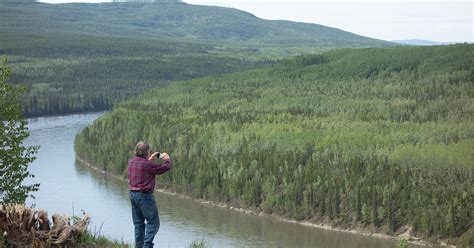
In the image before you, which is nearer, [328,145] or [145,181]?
[145,181]

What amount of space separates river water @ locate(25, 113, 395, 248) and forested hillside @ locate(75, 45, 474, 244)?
2.17 meters

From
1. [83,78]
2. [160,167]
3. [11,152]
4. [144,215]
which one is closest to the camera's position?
[160,167]

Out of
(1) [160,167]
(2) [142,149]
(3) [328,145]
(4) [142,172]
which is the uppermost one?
(2) [142,149]

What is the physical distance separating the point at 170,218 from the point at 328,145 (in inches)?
734

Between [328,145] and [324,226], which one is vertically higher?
[328,145]

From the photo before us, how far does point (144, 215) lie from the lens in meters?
19.2

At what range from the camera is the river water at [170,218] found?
175ft

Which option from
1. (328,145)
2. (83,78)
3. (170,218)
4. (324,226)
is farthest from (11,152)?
(83,78)

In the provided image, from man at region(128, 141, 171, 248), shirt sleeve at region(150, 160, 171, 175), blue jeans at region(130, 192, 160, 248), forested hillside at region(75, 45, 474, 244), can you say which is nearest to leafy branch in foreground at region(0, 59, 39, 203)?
blue jeans at region(130, 192, 160, 248)

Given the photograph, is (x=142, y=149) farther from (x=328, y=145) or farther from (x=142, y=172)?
(x=328, y=145)

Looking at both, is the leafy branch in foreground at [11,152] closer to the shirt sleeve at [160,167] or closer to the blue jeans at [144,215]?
the blue jeans at [144,215]

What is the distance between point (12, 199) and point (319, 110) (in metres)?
71.8

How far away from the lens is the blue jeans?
62.3ft

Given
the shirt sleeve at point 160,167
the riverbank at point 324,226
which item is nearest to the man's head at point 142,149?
the shirt sleeve at point 160,167
